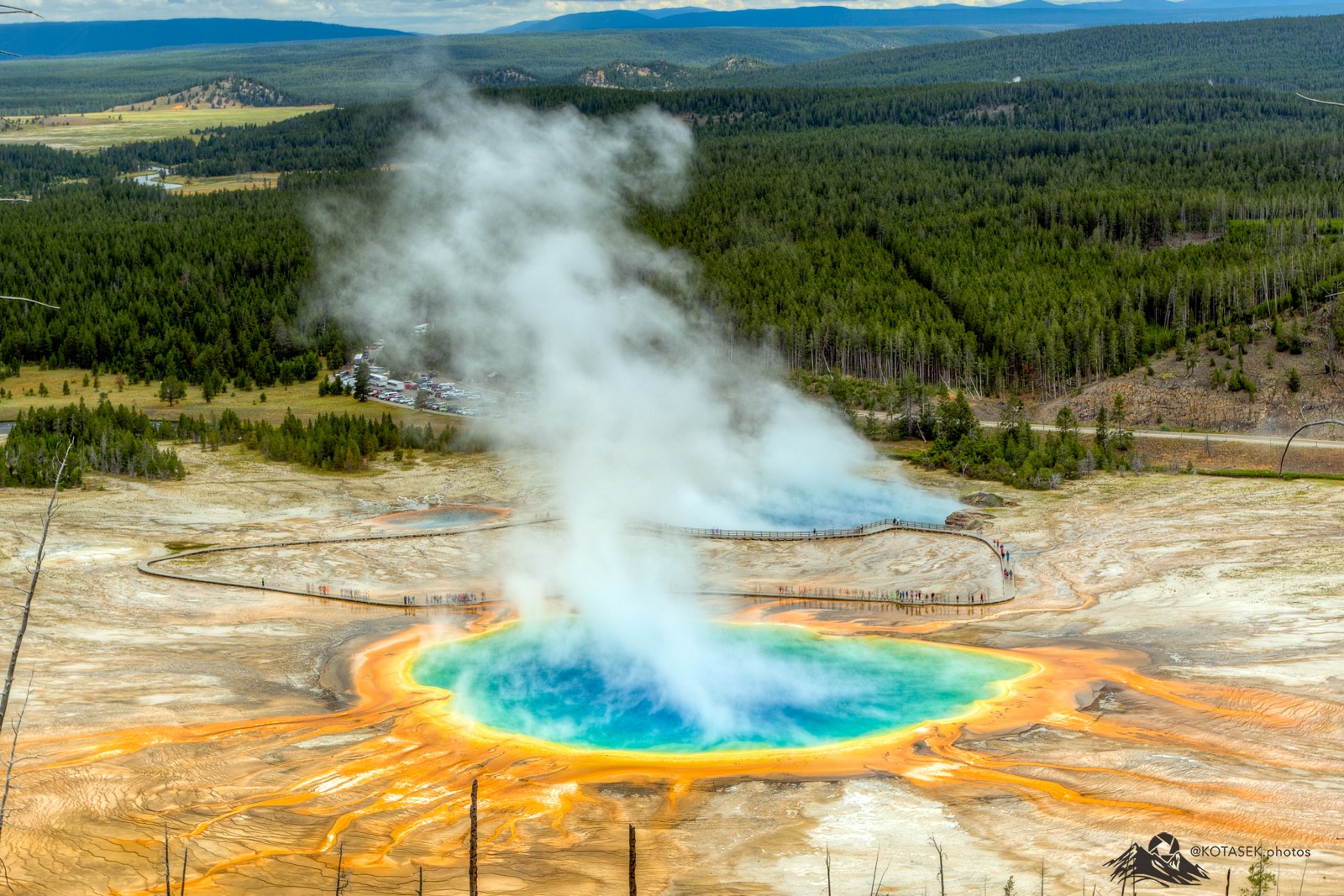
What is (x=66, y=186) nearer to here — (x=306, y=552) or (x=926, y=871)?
(x=306, y=552)

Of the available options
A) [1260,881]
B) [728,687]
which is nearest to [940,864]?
[1260,881]

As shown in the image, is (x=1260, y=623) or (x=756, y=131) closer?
(x=1260, y=623)

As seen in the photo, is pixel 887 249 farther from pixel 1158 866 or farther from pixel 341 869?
pixel 341 869

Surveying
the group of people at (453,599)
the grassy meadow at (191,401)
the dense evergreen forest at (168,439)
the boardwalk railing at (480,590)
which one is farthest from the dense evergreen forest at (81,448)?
the group of people at (453,599)

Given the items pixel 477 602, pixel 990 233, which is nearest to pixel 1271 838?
pixel 477 602

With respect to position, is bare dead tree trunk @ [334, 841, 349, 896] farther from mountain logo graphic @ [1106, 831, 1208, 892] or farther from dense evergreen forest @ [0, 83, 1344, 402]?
dense evergreen forest @ [0, 83, 1344, 402]
